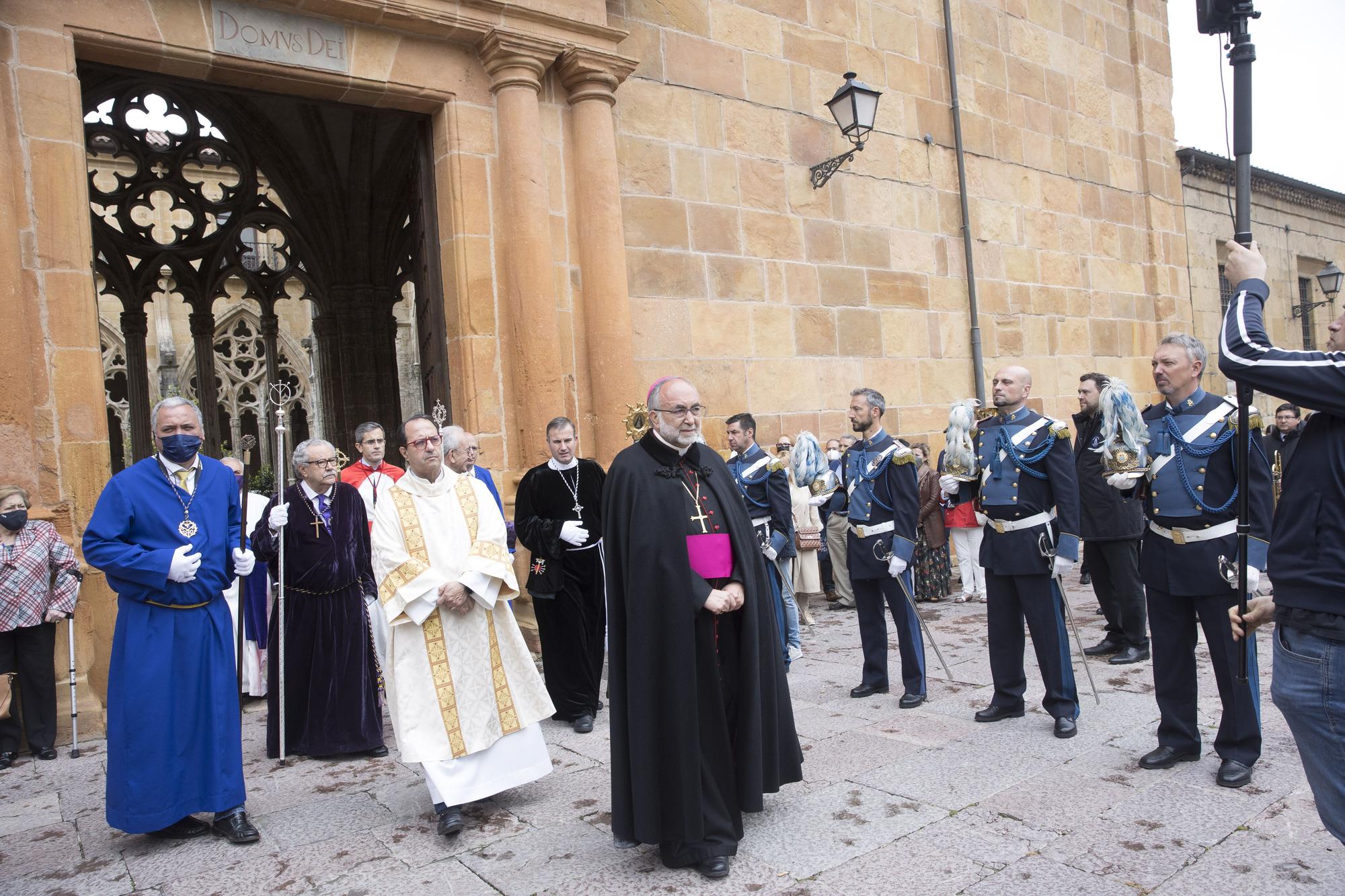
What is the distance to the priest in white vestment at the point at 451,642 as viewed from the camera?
4.19 metres

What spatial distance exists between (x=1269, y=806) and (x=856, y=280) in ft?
23.4

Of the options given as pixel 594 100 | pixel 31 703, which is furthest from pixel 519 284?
pixel 31 703

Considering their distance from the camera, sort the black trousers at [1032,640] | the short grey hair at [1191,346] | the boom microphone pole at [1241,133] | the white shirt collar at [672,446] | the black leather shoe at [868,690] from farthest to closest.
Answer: the black leather shoe at [868,690] → the black trousers at [1032,640] → the short grey hair at [1191,346] → the white shirt collar at [672,446] → the boom microphone pole at [1241,133]

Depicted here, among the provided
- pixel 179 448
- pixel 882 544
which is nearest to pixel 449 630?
pixel 179 448

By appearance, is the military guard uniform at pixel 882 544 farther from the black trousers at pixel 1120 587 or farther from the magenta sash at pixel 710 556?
the magenta sash at pixel 710 556

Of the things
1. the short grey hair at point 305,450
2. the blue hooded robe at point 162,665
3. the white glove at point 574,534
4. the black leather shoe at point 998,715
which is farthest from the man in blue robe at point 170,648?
the black leather shoe at point 998,715

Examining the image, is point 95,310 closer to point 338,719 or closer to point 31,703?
point 31,703

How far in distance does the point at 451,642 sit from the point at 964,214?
29.3ft

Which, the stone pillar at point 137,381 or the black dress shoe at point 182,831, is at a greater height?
the stone pillar at point 137,381

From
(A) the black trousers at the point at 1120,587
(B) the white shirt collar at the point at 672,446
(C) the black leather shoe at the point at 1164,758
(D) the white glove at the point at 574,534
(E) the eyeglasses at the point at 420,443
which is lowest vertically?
(C) the black leather shoe at the point at 1164,758

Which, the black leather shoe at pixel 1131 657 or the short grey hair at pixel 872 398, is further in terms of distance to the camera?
the black leather shoe at pixel 1131 657

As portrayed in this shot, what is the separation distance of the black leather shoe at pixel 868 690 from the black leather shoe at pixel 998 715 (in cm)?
81

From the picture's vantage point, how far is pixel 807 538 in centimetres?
888

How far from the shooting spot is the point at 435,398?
25.7ft
